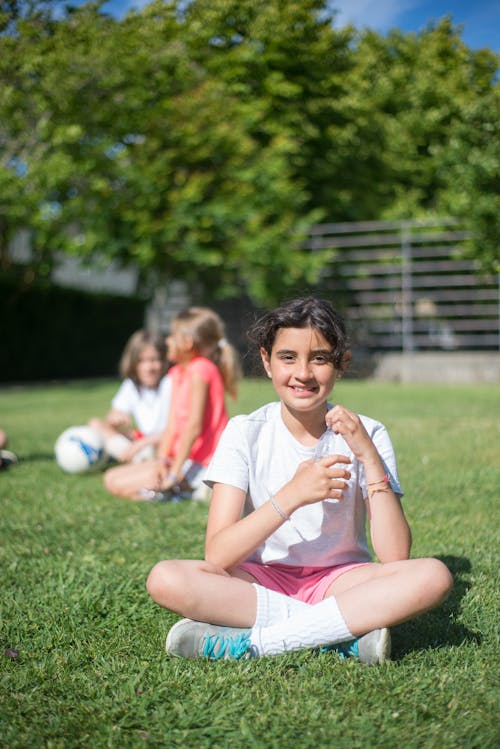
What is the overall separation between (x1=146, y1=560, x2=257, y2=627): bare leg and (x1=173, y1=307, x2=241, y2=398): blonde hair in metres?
2.86

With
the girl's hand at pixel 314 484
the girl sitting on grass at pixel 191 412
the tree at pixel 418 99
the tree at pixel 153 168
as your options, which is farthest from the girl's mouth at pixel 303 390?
the tree at pixel 418 99

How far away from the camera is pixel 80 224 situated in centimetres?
1794

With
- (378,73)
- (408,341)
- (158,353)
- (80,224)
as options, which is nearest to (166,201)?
(80,224)

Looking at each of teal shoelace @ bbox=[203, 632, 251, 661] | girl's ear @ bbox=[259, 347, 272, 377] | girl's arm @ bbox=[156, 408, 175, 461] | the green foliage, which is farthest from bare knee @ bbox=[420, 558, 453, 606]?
the green foliage

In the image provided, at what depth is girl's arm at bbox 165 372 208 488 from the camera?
5.15m

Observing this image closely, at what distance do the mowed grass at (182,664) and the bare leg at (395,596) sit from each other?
0.48 ft

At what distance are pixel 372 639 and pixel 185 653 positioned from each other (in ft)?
1.97

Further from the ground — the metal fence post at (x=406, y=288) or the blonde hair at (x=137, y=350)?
the metal fence post at (x=406, y=288)

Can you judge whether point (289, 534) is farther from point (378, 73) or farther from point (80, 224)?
point (378, 73)

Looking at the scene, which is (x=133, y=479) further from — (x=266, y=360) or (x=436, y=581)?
(x=436, y=581)

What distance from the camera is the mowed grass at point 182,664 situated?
204cm

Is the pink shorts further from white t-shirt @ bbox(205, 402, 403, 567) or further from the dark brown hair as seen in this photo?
the dark brown hair

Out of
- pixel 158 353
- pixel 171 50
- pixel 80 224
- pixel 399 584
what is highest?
pixel 171 50

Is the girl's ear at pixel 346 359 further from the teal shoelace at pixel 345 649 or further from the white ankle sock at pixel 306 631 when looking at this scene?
the teal shoelace at pixel 345 649
